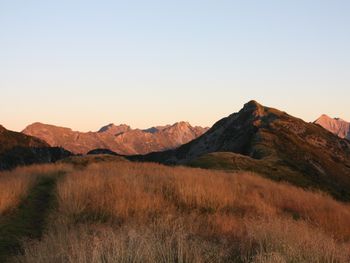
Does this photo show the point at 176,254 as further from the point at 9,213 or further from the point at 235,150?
the point at 235,150

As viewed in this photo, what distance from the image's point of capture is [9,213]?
13.7m

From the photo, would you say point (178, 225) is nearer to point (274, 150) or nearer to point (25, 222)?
point (25, 222)

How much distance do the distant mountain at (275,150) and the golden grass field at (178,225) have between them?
2046 centimetres

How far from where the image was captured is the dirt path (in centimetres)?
1020

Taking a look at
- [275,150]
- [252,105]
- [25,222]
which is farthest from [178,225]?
[252,105]

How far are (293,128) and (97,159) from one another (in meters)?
44.9

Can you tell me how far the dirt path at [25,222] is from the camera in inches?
401

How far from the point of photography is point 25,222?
12.8m

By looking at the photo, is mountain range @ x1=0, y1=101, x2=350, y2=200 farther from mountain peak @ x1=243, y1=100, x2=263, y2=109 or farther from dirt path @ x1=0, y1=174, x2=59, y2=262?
dirt path @ x1=0, y1=174, x2=59, y2=262

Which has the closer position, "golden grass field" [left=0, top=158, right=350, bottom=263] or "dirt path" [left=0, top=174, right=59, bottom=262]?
"golden grass field" [left=0, top=158, right=350, bottom=263]

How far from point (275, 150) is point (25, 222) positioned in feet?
146

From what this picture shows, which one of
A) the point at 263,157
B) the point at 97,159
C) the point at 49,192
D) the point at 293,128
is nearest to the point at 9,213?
the point at 49,192

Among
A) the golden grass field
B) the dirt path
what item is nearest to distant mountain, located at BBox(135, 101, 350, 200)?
the golden grass field

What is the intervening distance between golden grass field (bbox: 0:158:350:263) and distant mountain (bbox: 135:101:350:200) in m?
20.5
